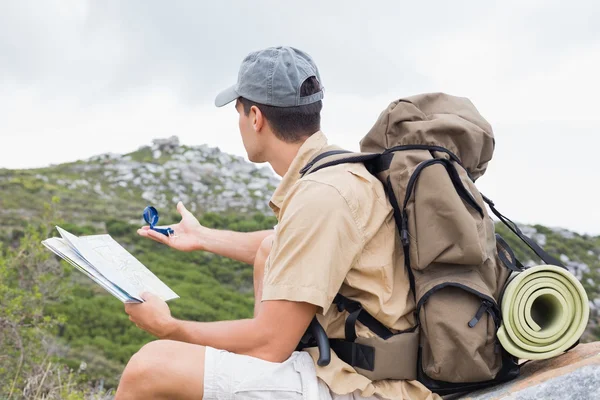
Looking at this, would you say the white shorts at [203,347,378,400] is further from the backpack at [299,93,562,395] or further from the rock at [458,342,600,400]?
the rock at [458,342,600,400]

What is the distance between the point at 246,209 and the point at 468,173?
2359cm

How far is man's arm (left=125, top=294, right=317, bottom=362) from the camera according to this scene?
8.46 ft

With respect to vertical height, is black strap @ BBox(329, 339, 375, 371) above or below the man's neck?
below

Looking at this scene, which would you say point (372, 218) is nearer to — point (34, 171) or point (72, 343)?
point (72, 343)

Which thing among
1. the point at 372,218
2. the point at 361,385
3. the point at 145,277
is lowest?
the point at 361,385

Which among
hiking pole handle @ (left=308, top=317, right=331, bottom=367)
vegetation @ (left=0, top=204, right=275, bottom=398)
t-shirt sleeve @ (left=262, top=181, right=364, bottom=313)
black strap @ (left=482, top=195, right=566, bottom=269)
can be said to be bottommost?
vegetation @ (left=0, top=204, right=275, bottom=398)

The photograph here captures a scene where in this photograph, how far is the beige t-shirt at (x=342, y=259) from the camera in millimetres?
2537

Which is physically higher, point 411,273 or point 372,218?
point 372,218

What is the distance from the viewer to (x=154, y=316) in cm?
277

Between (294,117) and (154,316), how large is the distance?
3.57ft

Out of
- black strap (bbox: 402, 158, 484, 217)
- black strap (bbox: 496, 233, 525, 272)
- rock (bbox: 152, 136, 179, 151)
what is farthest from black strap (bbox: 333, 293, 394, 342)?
rock (bbox: 152, 136, 179, 151)

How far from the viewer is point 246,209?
2645 centimetres

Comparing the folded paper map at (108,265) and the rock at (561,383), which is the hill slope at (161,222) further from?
the rock at (561,383)

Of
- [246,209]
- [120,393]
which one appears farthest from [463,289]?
[246,209]
